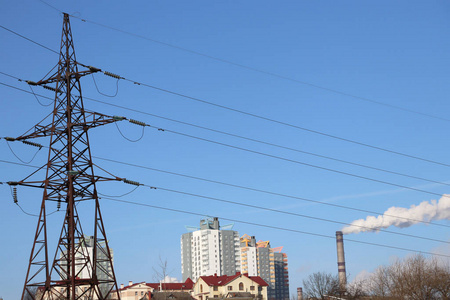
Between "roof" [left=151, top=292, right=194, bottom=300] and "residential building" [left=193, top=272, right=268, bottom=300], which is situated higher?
"residential building" [left=193, top=272, right=268, bottom=300]

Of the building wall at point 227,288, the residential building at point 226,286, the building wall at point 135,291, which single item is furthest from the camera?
the building wall at point 135,291

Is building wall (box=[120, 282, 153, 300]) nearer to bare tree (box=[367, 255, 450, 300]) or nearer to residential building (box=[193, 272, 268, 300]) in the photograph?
residential building (box=[193, 272, 268, 300])

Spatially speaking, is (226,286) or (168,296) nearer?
(168,296)

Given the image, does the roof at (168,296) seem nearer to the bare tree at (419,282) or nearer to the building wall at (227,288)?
the building wall at (227,288)

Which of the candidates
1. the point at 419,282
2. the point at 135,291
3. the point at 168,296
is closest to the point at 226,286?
the point at 168,296

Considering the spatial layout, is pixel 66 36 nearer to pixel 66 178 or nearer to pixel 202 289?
pixel 66 178

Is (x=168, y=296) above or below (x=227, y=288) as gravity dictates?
below

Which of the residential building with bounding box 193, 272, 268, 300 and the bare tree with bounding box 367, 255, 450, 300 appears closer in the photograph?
the bare tree with bounding box 367, 255, 450, 300

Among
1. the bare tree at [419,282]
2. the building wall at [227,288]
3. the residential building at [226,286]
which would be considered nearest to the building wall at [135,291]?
the building wall at [227,288]

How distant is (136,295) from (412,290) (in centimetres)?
10655

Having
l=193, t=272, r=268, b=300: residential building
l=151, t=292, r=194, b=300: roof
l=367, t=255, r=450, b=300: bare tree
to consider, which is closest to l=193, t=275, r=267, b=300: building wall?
l=193, t=272, r=268, b=300: residential building

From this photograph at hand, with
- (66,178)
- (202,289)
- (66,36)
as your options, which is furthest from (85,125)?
(202,289)

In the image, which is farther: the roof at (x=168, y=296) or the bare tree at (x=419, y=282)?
the roof at (x=168, y=296)

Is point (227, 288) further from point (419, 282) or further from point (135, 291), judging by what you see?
point (419, 282)
